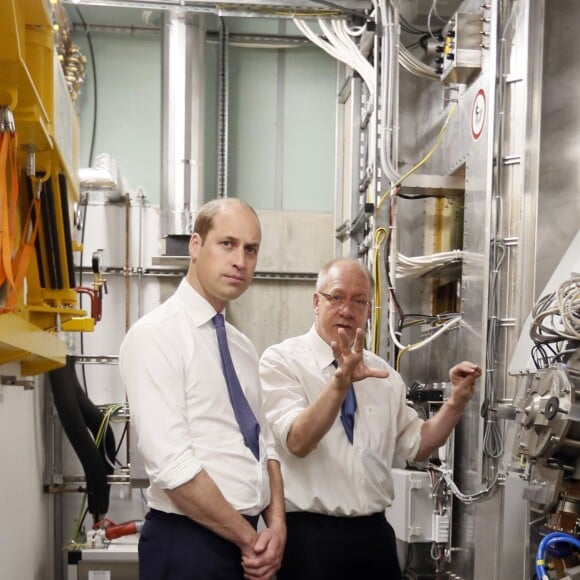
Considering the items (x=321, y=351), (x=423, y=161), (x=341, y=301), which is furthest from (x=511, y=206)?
(x=321, y=351)

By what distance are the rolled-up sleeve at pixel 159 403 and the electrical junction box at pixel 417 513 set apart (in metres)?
2.00

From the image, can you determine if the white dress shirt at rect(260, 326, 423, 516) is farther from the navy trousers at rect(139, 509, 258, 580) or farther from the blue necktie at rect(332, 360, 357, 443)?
the navy trousers at rect(139, 509, 258, 580)

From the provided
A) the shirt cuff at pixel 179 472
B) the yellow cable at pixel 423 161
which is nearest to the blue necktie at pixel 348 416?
the shirt cuff at pixel 179 472

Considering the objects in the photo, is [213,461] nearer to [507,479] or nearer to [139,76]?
[507,479]

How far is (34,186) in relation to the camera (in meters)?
2.16

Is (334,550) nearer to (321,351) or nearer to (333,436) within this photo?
(333,436)

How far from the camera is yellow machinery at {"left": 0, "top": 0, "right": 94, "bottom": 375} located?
170 cm

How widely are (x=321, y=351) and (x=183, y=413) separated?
0.86 meters

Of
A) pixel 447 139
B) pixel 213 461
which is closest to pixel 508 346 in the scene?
→ pixel 447 139

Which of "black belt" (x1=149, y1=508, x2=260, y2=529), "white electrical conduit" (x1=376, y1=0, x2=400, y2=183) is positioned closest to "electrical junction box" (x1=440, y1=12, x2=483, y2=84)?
"white electrical conduit" (x1=376, y1=0, x2=400, y2=183)

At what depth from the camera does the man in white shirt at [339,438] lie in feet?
7.71

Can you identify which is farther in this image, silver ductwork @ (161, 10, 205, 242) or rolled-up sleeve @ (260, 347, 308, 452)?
silver ductwork @ (161, 10, 205, 242)

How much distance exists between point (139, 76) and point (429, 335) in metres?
2.75

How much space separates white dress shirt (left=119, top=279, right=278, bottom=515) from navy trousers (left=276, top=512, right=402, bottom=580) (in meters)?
0.47
